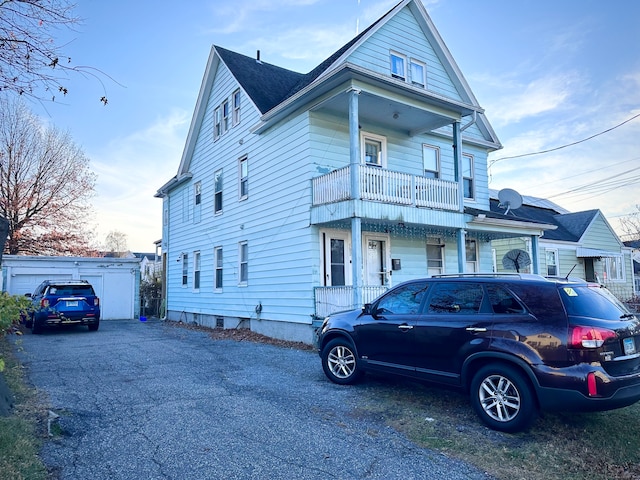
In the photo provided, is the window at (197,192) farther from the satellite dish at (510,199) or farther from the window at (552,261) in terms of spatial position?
the window at (552,261)

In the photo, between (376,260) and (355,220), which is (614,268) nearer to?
(376,260)

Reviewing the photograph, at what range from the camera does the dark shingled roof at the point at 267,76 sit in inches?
549

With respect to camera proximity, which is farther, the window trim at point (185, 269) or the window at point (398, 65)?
the window trim at point (185, 269)

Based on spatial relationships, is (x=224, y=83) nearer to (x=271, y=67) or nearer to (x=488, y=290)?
(x=271, y=67)

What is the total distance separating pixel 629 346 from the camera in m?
4.77

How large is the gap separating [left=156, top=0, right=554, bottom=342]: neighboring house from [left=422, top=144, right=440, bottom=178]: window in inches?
2.5

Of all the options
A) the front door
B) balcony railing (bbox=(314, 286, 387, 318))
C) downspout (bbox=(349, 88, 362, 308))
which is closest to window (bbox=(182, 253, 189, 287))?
the front door

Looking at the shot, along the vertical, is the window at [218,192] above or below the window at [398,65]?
below

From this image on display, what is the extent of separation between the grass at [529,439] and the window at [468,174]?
11162 millimetres

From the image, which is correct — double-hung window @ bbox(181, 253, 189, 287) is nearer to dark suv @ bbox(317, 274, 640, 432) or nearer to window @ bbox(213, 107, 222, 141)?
window @ bbox(213, 107, 222, 141)

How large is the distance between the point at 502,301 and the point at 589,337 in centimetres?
99

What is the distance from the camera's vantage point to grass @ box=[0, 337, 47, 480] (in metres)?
3.66

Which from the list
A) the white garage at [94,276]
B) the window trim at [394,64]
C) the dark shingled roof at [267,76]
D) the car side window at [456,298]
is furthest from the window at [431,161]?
the white garage at [94,276]

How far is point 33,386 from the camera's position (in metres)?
6.92
